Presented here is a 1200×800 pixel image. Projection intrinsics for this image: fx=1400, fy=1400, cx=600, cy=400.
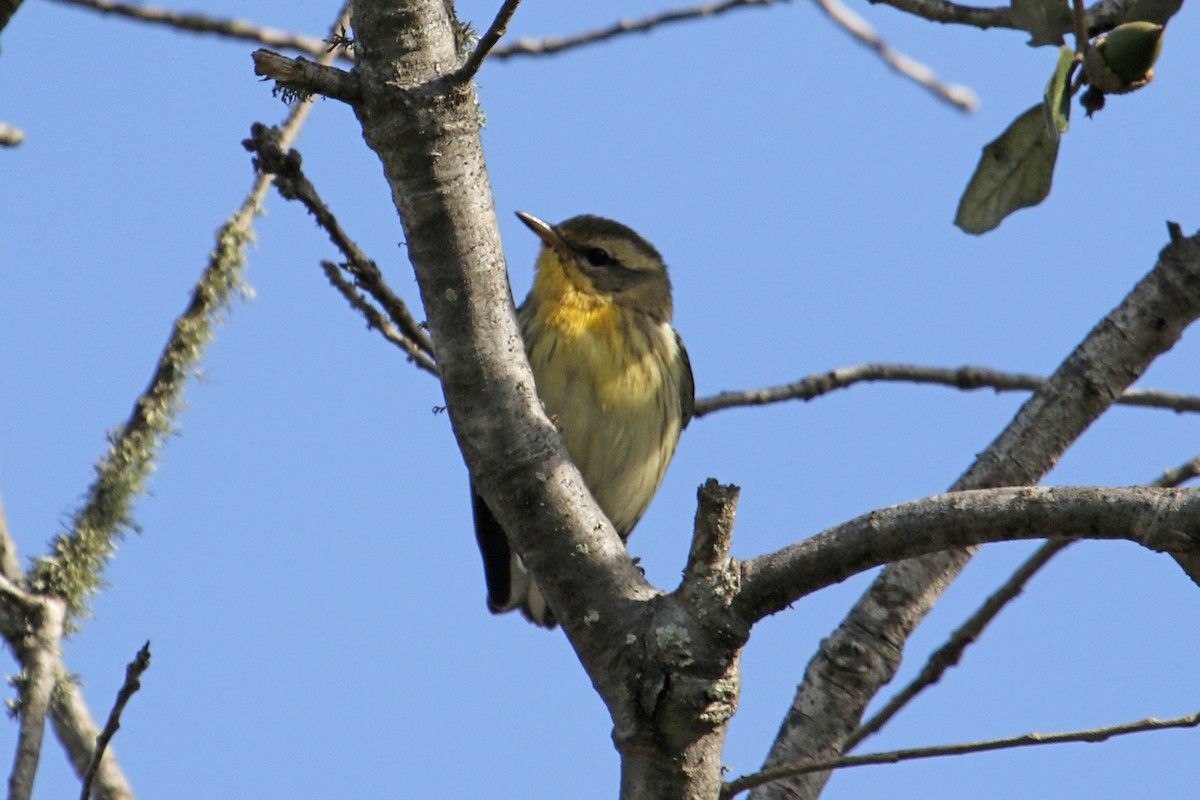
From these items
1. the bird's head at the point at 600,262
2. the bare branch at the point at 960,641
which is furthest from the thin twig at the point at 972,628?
the bird's head at the point at 600,262

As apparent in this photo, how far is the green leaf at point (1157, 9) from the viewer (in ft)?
10.5

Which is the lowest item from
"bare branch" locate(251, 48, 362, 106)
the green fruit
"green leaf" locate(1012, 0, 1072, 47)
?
→ "bare branch" locate(251, 48, 362, 106)

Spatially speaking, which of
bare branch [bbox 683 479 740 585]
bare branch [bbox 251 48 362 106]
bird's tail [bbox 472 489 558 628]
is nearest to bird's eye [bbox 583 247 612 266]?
bird's tail [bbox 472 489 558 628]

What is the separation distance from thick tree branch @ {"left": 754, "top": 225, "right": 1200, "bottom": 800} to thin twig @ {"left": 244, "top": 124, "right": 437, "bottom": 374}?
161 centimetres

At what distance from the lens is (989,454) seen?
14.9ft

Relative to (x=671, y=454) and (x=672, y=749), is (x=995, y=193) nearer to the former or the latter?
(x=672, y=749)

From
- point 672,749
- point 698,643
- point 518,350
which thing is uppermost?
point 518,350

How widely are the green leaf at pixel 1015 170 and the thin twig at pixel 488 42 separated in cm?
127

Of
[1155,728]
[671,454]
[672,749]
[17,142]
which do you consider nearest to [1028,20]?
[1155,728]

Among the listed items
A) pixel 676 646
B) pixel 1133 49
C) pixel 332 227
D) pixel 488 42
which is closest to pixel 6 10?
pixel 488 42

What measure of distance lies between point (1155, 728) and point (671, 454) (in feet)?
14.4

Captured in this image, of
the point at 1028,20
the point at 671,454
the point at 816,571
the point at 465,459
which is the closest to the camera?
the point at 816,571

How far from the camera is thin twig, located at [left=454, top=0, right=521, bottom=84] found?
10.0 ft

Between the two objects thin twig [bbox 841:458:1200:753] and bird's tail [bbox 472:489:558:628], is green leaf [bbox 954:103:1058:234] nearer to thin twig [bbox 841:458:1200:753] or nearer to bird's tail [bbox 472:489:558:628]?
thin twig [bbox 841:458:1200:753]
